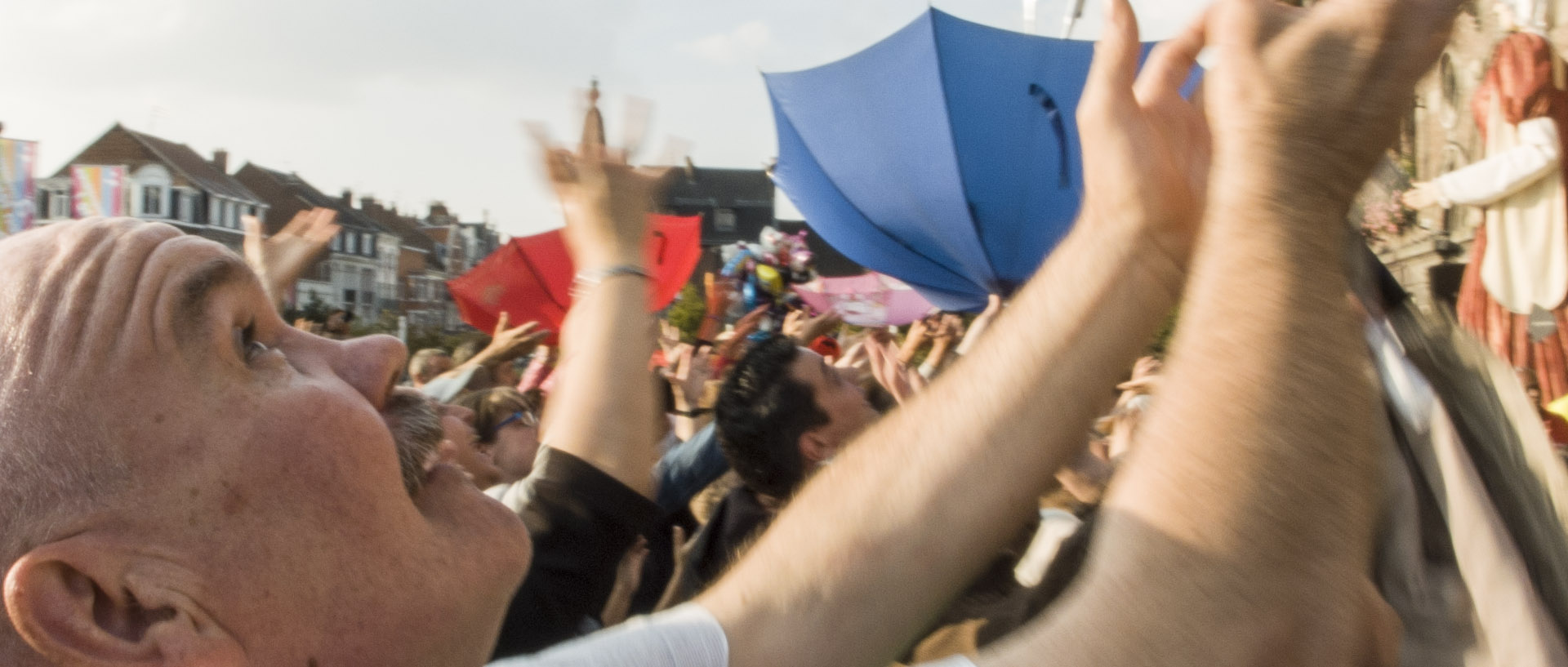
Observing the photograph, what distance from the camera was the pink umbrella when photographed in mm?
9711

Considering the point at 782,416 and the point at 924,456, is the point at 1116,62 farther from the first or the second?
the point at 782,416

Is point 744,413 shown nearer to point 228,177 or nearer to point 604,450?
point 604,450

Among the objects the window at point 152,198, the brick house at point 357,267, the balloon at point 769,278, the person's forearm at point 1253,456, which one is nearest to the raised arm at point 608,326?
the person's forearm at point 1253,456

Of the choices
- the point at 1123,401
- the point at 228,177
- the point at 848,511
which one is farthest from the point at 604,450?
the point at 228,177

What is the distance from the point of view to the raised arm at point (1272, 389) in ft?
2.83

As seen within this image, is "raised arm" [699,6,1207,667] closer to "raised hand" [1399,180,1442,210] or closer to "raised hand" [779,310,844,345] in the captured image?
"raised hand" [1399,180,1442,210]

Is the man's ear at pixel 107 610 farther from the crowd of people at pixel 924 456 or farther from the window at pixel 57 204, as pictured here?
the window at pixel 57 204

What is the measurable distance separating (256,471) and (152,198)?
6037 centimetres

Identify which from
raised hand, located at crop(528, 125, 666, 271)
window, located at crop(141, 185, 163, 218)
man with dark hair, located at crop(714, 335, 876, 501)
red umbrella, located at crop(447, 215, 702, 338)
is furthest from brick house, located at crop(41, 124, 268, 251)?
raised hand, located at crop(528, 125, 666, 271)

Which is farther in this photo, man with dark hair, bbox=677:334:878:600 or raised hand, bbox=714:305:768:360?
raised hand, bbox=714:305:768:360

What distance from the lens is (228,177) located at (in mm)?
58031

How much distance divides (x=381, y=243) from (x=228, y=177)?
85.8 feet

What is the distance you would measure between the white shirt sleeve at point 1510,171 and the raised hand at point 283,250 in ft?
12.1

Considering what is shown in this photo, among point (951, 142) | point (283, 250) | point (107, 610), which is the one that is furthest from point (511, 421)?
point (107, 610)
